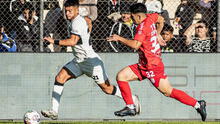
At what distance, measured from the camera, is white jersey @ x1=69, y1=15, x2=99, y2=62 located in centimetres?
1398

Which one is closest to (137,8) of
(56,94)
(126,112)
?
(126,112)

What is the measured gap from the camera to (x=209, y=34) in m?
16.2

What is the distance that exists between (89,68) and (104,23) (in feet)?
5.67

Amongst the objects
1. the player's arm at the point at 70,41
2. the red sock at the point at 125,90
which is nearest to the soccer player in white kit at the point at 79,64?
the player's arm at the point at 70,41

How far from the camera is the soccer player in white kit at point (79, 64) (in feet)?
46.4

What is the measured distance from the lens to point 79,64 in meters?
14.5

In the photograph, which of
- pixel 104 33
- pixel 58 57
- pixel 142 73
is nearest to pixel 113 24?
pixel 104 33

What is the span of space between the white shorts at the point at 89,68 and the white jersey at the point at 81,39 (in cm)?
11

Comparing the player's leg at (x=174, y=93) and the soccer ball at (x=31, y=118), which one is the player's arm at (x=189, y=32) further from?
the soccer ball at (x=31, y=118)

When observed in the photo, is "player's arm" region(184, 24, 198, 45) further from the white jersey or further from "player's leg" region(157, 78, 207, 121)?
the white jersey

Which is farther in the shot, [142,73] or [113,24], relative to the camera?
[113,24]

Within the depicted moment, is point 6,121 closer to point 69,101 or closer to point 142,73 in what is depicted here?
point 69,101

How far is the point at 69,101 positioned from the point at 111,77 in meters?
1.06

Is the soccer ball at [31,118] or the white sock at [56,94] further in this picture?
the white sock at [56,94]
